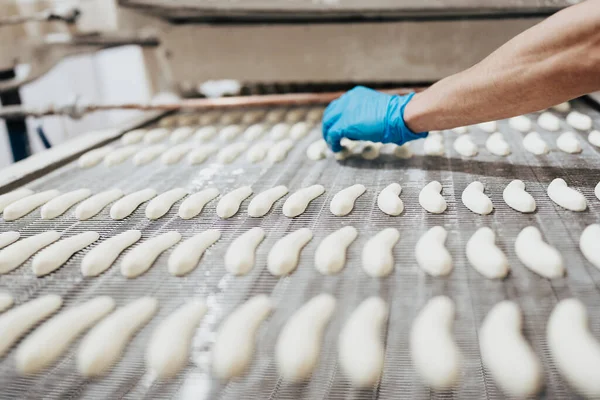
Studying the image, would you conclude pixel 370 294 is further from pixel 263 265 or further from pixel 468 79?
pixel 468 79

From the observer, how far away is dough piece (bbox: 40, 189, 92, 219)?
875mm

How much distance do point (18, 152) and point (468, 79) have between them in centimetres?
167

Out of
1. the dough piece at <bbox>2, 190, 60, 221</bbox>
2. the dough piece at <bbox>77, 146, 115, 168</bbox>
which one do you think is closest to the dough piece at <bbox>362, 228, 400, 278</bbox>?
the dough piece at <bbox>2, 190, 60, 221</bbox>

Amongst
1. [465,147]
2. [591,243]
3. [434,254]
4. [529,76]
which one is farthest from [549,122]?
[434,254]

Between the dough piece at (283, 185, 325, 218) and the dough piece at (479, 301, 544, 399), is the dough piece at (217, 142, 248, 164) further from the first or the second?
the dough piece at (479, 301, 544, 399)

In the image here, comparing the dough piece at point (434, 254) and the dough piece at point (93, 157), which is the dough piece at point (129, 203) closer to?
the dough piece at point (93, 157)

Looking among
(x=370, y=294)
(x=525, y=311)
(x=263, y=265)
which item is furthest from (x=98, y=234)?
(x=525, y=311)

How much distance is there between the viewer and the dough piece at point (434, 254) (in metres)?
0.63

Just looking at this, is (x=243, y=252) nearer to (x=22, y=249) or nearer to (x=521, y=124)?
(x=22, y=249)

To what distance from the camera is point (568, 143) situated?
40.7 inches

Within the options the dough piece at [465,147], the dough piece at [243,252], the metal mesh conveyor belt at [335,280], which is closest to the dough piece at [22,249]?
the metal mesh conveyor belt at [335,280]

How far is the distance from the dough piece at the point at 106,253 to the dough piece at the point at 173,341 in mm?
184

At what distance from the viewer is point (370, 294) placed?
61 centimetres

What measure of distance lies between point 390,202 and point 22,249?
68 cm
